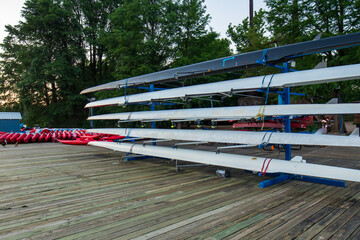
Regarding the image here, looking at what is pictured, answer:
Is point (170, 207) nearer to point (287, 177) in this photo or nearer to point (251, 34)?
point (287, 177)

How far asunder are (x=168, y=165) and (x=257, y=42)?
13.2 meters

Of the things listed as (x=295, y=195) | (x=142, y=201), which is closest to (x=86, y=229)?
(x=142, y=201)

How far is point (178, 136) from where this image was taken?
18.3 feet

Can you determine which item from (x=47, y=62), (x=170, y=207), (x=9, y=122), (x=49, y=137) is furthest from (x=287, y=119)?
(x=47, y=62)

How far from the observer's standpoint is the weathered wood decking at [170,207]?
247 centimetres

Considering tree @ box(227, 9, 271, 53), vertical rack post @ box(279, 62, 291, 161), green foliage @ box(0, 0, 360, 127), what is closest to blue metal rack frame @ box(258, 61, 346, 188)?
vertical rack post @ box(279, 62, 291, 161)

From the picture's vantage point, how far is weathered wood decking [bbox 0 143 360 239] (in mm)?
2471

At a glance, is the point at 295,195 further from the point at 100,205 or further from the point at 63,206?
the point at 63,206

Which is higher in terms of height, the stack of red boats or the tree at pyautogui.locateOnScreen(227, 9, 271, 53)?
the tree at pyautogui.locateOnScreen(227, 9, 271, 53)

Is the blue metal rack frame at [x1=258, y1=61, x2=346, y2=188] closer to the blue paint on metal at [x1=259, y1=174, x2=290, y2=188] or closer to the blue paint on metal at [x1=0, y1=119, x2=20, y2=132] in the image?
the blue paint on metal at [x1=259, y1=174, x2=290, y2=188]

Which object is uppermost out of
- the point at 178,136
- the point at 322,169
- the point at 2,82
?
the point at 2,82

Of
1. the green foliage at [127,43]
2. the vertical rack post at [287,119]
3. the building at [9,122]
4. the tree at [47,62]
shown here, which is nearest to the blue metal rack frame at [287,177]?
the vertical rack post at [287,119]

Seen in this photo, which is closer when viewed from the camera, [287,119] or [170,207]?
[170,207]

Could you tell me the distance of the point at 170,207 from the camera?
10.4 feet
